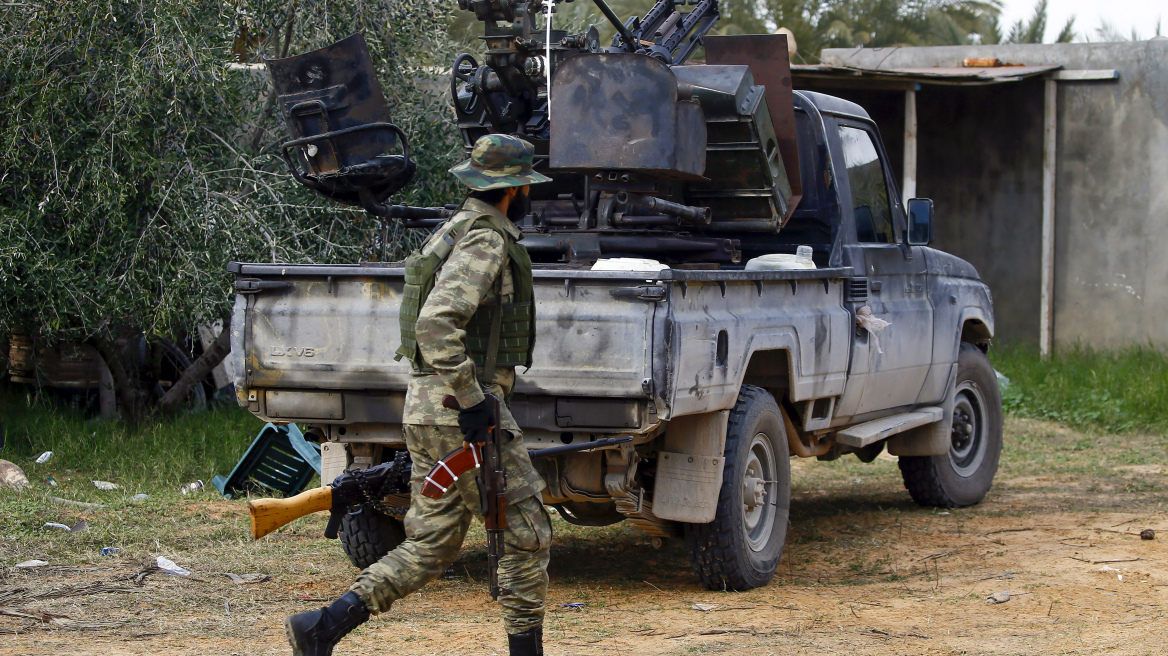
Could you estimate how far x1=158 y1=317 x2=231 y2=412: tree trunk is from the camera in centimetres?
896

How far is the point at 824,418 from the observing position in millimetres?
6172

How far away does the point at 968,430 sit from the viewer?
795 centimetres

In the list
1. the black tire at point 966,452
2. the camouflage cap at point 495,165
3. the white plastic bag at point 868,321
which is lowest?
the black tire at point 966,452

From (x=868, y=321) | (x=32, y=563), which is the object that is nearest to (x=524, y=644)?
(x=32, y=563)

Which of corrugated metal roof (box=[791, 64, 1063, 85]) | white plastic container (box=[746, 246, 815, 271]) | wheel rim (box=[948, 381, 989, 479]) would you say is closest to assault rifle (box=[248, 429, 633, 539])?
white plastic container (box=[746, 246, 815, 271])

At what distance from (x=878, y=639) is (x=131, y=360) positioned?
6.49 metres

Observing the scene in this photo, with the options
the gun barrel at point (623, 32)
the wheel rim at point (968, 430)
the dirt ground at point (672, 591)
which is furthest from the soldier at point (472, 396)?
the wheel rim at point (968, 430)

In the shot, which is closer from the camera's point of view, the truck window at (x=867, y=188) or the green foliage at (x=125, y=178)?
the truck window at (x=867, y=188)

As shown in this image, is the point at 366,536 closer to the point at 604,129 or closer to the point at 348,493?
the point at 348,493

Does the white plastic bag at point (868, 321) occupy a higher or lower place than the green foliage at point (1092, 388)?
higher

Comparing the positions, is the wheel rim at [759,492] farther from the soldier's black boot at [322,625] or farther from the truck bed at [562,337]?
the soldier's black boot at [322,625]

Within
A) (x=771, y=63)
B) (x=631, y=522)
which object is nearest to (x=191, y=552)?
(x=631, y=522)

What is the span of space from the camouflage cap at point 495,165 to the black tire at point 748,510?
5.45 feet

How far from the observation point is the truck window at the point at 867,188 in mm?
6742
